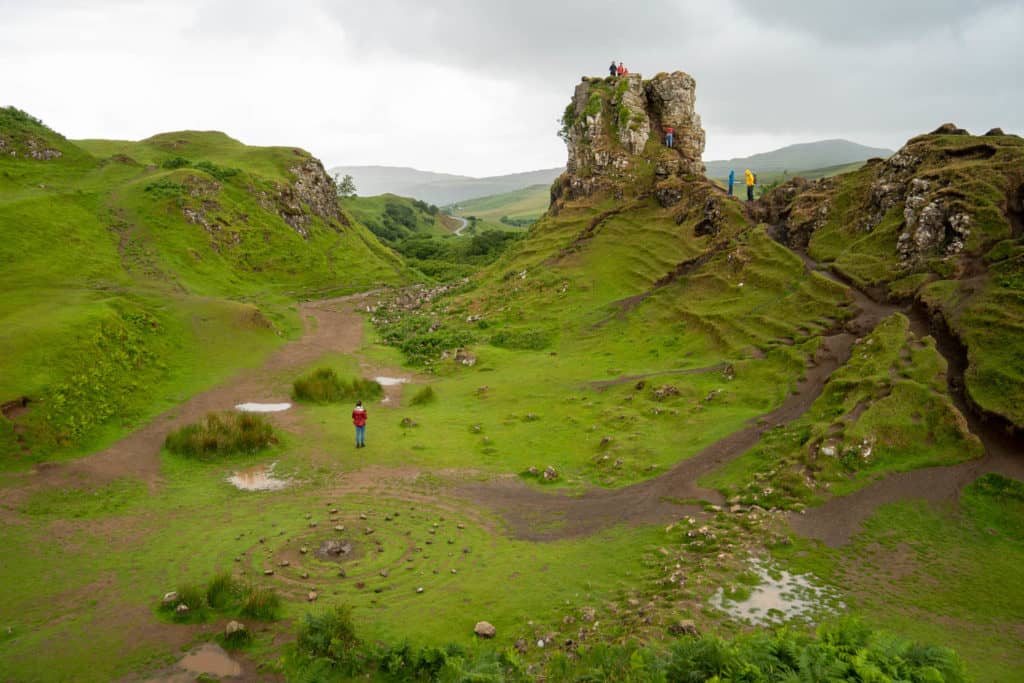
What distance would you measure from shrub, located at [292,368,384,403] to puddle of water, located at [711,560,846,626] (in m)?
24.7

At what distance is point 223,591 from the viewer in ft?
45.8

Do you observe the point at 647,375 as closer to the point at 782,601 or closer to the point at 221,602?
the point at 782,601

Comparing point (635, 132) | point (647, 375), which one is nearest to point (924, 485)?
point (647, 375)

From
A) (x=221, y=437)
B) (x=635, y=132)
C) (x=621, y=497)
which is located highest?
(x=635, y=132)

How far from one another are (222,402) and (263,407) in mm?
2336

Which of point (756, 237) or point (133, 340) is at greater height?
point (756, 237)

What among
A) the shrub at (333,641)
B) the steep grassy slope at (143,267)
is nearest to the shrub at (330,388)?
the steep grassy slope at (143,267)

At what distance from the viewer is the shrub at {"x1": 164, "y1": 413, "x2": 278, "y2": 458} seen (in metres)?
23.8

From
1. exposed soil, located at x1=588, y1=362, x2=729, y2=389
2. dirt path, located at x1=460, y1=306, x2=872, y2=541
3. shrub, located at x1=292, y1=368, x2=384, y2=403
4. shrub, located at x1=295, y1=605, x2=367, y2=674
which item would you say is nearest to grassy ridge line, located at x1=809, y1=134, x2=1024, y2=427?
dirt path, located at x1=460, y1=306, x2=872, y2=541

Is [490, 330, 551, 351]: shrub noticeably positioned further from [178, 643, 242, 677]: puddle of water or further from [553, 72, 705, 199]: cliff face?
[178, 643, 242, 677]: puddle of water

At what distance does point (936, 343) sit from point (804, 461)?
408 inches

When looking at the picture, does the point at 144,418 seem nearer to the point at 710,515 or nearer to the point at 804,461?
the point at 710,515

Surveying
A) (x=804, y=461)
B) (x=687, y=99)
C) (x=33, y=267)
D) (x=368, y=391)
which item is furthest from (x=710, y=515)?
(x=687, y=99)

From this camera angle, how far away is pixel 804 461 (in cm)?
1958
